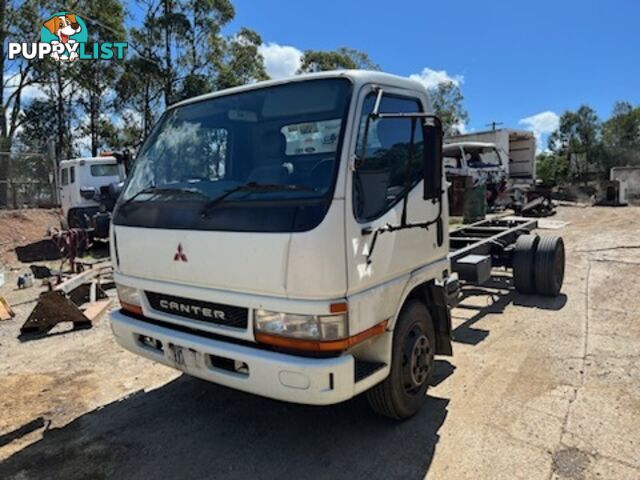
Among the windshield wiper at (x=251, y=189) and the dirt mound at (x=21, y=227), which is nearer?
the windshield wiper at (x=251, y=189)

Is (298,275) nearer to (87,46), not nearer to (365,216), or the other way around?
(365,216)

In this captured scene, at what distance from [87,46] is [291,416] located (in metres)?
24.1

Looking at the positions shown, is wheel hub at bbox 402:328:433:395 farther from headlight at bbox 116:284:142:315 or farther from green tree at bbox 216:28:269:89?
green tree at bbox 216:28:269:89

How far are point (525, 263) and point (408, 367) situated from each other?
3.79 metres

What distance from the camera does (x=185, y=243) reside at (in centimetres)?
302

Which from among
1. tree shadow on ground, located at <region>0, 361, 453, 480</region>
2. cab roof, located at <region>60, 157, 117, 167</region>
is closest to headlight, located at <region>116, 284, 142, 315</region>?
tree shadow on ground, located at <region>0, 361, 453, 480</region>

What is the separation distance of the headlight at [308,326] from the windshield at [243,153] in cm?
53

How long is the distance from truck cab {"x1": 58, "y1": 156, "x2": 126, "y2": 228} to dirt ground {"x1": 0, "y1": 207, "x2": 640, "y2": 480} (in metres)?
8.33

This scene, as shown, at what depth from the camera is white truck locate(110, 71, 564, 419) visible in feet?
8.70

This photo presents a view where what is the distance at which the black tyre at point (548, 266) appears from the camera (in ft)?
20.7

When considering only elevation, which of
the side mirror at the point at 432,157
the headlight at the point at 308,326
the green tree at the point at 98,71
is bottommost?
the headlight at the point at 308,326

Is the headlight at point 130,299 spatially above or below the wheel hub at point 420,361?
above

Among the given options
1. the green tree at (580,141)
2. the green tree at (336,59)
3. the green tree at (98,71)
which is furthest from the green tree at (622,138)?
the green tree at (98,71)

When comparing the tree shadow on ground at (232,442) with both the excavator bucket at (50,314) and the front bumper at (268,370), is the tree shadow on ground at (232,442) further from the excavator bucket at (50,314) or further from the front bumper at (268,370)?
the excavator bucket at (50,314)
